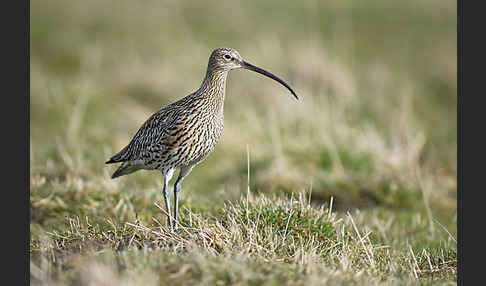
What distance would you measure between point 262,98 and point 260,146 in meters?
2.65

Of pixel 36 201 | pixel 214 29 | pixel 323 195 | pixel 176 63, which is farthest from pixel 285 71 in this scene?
Answer: pixel 36 201

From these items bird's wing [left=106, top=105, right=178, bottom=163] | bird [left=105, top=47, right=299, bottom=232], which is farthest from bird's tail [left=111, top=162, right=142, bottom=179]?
bird [left=105, top=47, right=299, bottom=232]

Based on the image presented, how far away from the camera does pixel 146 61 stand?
550 inches

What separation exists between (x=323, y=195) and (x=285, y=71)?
5568 mm

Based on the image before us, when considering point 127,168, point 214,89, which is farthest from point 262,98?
point 214,89

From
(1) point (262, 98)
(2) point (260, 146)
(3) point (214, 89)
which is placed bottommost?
(2) point (260, 146)

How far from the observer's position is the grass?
4.49 metres

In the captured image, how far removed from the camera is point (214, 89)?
241 inches

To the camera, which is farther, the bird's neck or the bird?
the bird's neck

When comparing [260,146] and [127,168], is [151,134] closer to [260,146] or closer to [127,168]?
[127,168]

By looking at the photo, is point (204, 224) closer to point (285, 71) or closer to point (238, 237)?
point (238, 237)

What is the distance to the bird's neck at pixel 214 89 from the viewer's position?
606 cm

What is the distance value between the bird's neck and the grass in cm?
93

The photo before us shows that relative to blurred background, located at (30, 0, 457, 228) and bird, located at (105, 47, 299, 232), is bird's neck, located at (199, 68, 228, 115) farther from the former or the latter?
blurred background, located at (30, 0, 457, 228)
